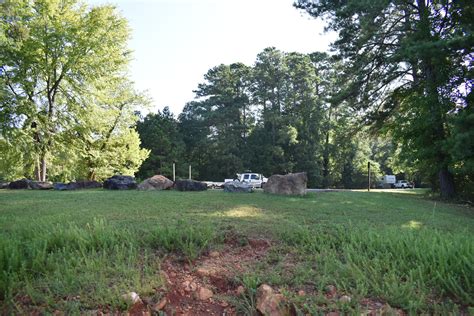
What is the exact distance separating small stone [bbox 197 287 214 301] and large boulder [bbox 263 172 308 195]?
9.17 metres

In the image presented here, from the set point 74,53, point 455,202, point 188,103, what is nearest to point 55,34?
point 74,53

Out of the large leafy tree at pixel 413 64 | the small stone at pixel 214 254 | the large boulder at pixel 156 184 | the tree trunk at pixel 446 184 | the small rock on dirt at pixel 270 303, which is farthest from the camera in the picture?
the large boulder at pixel 156 184

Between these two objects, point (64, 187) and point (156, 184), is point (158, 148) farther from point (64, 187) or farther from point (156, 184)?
point (156, 184)

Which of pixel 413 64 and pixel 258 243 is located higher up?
pixel 413 64

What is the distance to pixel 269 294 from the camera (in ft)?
9.25

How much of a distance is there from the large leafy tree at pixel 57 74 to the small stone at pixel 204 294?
53.1 feet

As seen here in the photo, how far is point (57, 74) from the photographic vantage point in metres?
19.1

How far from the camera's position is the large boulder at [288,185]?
12.0m

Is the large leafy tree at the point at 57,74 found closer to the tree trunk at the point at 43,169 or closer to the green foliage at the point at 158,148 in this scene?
the tree trunk at the point at 43,169

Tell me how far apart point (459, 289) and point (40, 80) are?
72.1ft

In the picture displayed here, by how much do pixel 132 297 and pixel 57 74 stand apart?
65.2 ft

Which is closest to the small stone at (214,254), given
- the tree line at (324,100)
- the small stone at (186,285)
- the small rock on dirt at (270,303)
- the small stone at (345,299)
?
the small stone at (186,285)

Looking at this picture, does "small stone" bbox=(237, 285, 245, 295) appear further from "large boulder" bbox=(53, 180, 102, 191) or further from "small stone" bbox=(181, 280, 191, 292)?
"large boulder" bbox=(53, 180, 102, 191)

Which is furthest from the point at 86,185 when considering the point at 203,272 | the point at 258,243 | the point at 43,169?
the point at 203,272
